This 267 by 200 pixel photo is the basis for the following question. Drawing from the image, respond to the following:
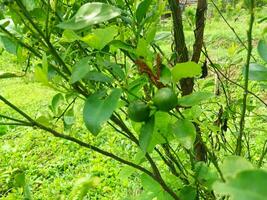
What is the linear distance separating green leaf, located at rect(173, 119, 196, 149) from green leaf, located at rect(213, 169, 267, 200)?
33cm

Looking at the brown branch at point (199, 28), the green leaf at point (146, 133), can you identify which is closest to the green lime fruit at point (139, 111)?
the green leaf at point (146, 133)

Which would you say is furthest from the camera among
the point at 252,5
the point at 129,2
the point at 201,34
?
the point at 201,34

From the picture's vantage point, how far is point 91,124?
0.46 meters

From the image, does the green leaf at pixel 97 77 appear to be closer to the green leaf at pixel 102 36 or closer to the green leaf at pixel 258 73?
the green leaf at pixel 102 36

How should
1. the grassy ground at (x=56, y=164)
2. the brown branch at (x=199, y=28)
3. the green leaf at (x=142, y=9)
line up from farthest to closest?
the grassy ground at (x=56, y=164), the brown branch at (x=199, y=28), the green leaf at (x=142, y=9)

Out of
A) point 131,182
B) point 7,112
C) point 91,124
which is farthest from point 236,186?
point 7,112

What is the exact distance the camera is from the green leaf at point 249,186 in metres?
0.20

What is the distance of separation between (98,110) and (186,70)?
104mm

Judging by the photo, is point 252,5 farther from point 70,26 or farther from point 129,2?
point 129,2

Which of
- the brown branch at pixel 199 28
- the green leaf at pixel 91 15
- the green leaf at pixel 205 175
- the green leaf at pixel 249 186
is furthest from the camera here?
the brown branch at pixel 199 28

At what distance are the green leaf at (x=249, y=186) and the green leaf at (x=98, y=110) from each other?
0.84ft

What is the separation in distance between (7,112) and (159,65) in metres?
3.76

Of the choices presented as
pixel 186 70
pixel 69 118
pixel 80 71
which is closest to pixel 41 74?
pixel 80 71

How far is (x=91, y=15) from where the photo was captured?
1.49 feet
